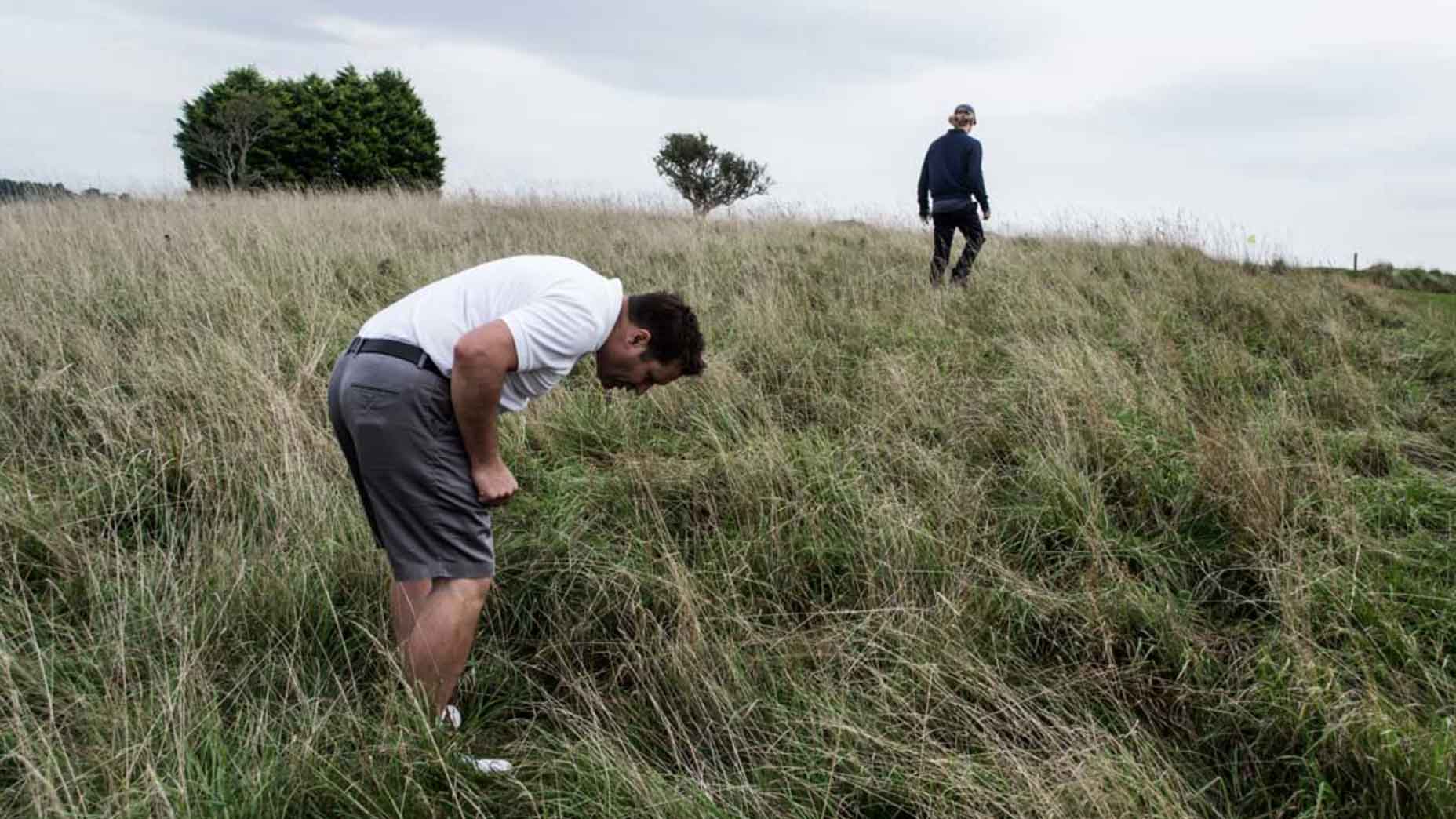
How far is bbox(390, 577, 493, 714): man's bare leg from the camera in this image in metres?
2.21

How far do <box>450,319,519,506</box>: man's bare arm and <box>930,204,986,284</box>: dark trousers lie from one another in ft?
21.0

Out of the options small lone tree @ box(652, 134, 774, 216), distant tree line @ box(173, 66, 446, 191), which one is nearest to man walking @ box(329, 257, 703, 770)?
distant tree line @ box(173, 66, 446, 191)

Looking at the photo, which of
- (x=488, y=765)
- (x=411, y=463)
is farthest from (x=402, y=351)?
(x=488, y=765)

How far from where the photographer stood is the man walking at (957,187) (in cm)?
805

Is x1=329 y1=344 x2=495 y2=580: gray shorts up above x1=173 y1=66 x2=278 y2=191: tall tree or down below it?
below

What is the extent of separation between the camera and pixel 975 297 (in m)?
7.18

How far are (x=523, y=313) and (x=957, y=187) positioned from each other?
6.86 metres

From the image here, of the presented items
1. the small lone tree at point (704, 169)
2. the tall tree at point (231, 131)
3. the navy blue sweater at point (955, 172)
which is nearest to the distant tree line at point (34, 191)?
the tall tree at point (231, 131)

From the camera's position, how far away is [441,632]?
2209 mm

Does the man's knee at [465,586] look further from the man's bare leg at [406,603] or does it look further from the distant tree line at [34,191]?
the distant tree line at [34,191]

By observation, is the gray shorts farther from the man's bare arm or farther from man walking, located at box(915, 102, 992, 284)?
man walking, located at box(915, 102, 992, 284)

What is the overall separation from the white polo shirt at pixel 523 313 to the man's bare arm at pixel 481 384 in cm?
3

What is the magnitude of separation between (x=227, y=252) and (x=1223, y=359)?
291 inches

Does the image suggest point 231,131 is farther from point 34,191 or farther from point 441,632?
point 441,632
